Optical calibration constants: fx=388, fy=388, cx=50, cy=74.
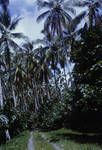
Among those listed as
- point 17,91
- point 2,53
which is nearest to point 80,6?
point 2,53

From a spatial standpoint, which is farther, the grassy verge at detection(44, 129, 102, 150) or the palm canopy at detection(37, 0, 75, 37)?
the palm canopy at detection(37, 0, 75, 37)

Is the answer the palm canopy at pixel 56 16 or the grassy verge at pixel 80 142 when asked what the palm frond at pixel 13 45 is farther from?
the grassy verge at pixel 80 142

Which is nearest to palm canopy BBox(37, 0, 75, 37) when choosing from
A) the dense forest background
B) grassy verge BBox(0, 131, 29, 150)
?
the dense forest background

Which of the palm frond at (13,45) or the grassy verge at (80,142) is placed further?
the palm frond at (13,45)

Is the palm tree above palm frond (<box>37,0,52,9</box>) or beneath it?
beneath

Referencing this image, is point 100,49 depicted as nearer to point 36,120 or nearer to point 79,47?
point 79,47

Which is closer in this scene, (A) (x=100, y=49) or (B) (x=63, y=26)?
(A) (x=100, y=49)

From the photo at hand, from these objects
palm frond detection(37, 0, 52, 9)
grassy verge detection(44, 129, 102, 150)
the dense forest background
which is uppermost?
palm frond detection(37, 0, 52, 9)

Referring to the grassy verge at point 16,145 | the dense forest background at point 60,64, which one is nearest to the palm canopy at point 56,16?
the dense forest background at point 60,64

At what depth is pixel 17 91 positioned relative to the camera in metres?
80.0

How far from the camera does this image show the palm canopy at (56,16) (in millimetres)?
49969

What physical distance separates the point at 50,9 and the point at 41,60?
1737 cm

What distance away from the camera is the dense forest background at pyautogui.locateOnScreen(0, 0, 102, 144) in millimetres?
27219

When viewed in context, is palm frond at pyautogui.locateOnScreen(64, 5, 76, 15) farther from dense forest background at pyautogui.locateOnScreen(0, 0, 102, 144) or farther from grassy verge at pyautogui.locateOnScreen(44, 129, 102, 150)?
grassy verge at pyautogui.locateOnScreen(44, 129, 102, 150)
